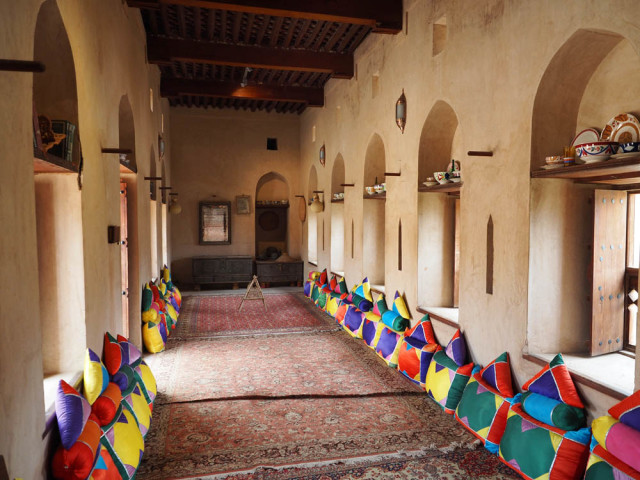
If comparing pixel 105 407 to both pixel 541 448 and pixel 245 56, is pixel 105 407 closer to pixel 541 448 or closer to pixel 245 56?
pixel 541 448

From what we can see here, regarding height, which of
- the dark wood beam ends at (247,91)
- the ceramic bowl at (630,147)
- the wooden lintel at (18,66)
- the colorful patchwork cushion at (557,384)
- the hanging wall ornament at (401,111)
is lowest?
the colorful patchwork cushion at (557,384)

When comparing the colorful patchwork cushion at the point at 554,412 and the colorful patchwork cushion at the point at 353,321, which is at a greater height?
the colorful patchwork cushion at the point at 554,412

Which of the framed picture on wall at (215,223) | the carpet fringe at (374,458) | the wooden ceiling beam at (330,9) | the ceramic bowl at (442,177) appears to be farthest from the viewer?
the framed picture on wall at (215,223)

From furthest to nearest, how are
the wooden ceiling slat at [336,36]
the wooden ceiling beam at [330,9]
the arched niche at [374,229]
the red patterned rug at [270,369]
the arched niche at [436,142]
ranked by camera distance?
1. the arched niche at [374,229]
2. the wooden ceiling slat at [336,36]
3. the wooden ceiling beam at [330,9]
4. the arched niche at [436,142]
5. the red patterned rug at [270,369]

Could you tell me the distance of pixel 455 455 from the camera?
11.5ft

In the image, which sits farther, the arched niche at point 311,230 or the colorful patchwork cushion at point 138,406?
the arched niche at point 311,230

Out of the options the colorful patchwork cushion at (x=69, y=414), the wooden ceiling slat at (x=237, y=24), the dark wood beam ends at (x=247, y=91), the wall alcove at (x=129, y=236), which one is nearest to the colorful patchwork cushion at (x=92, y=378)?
the colorful patchwork cushion at (x=69, y=414)

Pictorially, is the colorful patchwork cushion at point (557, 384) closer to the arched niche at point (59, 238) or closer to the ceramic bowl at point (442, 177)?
the ceramic bowl at point (442, 177)

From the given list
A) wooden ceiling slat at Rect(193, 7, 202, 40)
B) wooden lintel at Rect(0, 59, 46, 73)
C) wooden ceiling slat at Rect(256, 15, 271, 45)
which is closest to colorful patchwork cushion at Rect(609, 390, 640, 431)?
wooden lintel at Rect(0, 59, 46, 73)

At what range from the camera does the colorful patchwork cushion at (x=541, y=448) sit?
286cm

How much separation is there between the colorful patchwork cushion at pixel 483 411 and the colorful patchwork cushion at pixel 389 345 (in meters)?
1.47

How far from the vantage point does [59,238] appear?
3.19 metres

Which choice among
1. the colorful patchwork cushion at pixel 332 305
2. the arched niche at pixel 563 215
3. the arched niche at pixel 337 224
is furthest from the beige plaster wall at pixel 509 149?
the arched niche at pixel 337 224

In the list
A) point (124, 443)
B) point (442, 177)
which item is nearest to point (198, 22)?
point (442, 177)
